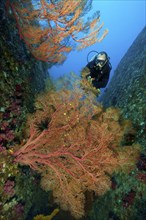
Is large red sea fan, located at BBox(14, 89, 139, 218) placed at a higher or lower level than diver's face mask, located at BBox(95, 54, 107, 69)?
lower

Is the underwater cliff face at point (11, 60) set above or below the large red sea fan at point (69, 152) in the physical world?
above

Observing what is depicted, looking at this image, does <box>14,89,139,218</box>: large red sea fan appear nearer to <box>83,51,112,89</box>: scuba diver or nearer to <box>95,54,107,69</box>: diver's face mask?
<box>83,51,112,89</box>: scuba diver

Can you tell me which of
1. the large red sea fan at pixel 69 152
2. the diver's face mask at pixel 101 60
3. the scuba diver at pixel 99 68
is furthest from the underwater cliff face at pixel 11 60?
the diver's face mask at pixel 101 60

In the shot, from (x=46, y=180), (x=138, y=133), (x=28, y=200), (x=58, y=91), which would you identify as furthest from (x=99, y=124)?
(x=28, y=200)

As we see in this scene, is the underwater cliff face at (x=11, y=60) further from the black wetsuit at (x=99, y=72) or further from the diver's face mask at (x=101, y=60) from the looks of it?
the diver's face mask at (x=101, y=60)

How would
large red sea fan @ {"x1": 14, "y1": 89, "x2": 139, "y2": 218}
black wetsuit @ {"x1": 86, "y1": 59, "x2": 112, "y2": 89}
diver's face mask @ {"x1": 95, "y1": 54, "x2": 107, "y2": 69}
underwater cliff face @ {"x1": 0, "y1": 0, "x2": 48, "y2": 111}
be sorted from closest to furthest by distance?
large red sea fan @ {"x1": 14, "y1": 89, "x2": 139, "y2": 218}
underwater cliff face @ {"x1": 0, "y1": 0, "x2": 48, "y2": 111}
diver's face mask @ {"x1": 95, "y1": 54, "x2": 107, "y2": 69}
black wetsuit @ {"x1": 86, "y1": 59, "x2": 112, "y2": 89}

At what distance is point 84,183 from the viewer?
4.22m

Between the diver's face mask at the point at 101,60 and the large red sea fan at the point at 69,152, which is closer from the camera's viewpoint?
the large red sea fan at the point at 69,152

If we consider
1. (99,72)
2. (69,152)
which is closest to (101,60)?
(99,72)

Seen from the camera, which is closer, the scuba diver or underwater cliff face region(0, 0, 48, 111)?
underwater cliff face region(0, 0, 48, 111)

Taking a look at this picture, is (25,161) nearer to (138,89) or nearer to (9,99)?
(9,99)

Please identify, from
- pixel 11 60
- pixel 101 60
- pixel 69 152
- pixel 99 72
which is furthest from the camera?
pixel 99 72

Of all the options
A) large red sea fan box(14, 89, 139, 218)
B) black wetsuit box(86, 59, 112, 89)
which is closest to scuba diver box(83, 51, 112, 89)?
black wetsuit box(86, 59, 112, 89)

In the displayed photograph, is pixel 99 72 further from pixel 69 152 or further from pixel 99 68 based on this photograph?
pixel 69 152
